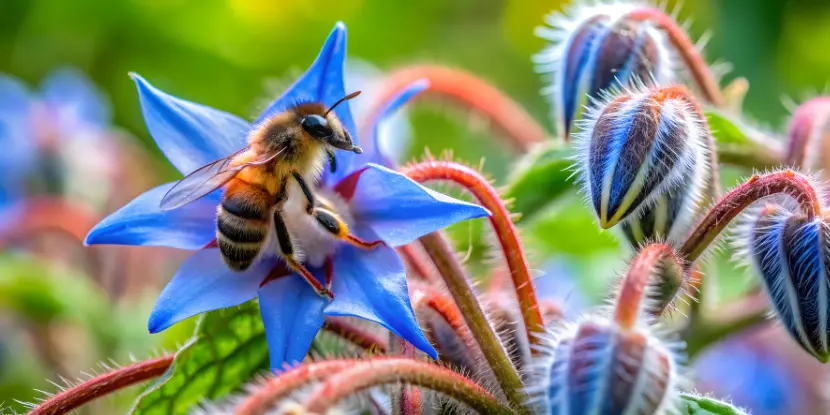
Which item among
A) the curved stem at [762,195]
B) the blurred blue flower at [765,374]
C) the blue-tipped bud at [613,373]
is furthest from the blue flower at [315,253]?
the blurred blue flower at [765,374]

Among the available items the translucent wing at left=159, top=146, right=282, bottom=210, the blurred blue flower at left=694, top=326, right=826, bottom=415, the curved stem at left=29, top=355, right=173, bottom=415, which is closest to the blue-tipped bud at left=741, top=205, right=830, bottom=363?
the translucent wing at left=159, top=146, right=282, bottom=210

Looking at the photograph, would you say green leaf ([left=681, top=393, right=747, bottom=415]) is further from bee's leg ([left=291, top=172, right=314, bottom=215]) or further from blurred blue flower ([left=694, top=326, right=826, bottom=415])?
blurred blue flower ([left=694, top=326, right=826, bottom=415])

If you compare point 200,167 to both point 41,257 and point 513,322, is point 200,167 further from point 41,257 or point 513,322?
point 41,257

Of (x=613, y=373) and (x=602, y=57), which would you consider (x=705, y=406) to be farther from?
(x=602, y=57)

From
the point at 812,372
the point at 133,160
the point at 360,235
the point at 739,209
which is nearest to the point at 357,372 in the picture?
the point at 360,235

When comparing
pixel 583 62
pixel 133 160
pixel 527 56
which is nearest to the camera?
pixel 583 62

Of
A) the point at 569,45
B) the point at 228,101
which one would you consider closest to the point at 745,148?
the point at 569,45

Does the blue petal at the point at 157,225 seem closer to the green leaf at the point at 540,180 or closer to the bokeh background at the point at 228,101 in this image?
the bokeh background at the point at 228,101
